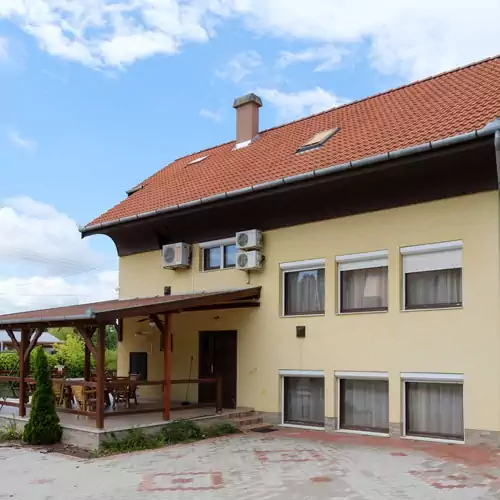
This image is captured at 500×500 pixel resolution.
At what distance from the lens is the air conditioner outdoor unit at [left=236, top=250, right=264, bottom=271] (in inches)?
572

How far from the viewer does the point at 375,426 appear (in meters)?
12.7

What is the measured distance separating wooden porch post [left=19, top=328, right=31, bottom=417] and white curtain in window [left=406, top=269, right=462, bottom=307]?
8333 mm

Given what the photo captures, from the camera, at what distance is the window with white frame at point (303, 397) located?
44.8 ft

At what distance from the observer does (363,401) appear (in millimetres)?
12953

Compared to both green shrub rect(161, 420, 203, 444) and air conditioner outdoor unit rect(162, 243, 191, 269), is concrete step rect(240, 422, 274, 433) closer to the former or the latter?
green shrub rect(161, 420, 203, 444)

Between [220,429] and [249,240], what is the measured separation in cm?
415

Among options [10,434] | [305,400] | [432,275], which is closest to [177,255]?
[305,400]

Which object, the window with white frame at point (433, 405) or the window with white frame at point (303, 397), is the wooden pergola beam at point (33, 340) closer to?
the window with white frame at point (303, 397)

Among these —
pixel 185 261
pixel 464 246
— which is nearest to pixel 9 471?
pixel 185 261

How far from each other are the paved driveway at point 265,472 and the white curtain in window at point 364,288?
2.70m

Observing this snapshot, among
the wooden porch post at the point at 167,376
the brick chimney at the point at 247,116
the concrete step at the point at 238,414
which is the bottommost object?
the concrete step at the point at 238,414

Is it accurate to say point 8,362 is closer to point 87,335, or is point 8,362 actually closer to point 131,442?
point 87,335

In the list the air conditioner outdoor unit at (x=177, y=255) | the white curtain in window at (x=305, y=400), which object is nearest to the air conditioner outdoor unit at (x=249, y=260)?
the air conditioner outdoor unit at (x=177, y=255)

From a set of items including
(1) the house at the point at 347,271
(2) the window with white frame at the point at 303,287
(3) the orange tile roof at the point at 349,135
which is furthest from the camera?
(2) the window with white frame at the point at 303,287
